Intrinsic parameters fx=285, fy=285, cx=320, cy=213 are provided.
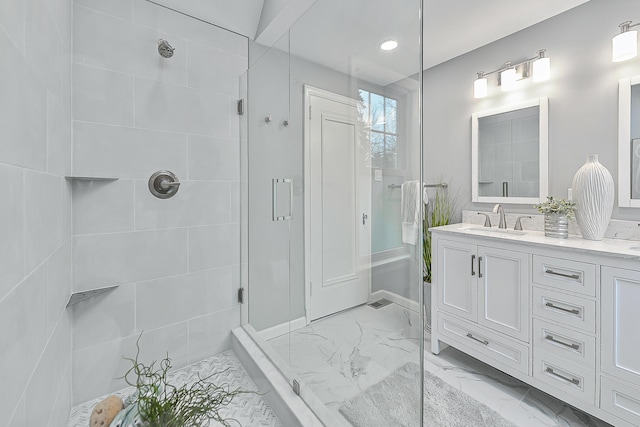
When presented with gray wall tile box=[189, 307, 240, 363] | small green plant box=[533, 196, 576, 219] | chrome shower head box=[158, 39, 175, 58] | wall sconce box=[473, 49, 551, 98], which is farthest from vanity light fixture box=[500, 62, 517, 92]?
gray wall tile box=[189, 307, 240, 363]

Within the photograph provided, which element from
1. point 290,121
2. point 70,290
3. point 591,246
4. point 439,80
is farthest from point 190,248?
point 439,80

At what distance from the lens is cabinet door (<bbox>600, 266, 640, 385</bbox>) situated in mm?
1259

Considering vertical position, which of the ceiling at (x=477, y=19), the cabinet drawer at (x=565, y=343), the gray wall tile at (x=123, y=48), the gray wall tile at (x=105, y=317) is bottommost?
the cabinet drawer at (x=565, y=343)

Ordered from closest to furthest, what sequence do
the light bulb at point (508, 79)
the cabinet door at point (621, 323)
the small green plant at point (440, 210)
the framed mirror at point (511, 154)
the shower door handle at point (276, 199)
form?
the cabinet door at point (621, 323) < the shower door handle at point (276, 199) < the framed mirror at point (511, 154) < the light bulb at point (508, 79) < the small green plant at point (440, 210)

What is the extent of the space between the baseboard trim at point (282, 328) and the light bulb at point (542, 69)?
7.26 feet

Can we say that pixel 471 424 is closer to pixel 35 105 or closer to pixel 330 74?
pixel 330 74

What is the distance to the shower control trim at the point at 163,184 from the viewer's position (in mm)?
1590

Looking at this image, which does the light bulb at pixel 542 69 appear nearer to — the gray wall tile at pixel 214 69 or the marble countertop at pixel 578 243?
the marble countertop at pixel 578 243

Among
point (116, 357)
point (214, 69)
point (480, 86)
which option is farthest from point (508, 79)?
point (116, 357)

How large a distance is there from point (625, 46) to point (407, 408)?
2.18m

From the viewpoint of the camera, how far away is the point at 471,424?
57.0 inches

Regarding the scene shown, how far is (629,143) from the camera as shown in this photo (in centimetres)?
161

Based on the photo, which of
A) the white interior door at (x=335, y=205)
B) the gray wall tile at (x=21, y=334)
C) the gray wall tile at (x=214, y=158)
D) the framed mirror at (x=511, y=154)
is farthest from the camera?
the framed mirror at (x=511, y=154)

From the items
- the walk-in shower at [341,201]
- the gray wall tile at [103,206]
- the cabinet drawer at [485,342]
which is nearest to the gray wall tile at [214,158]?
the walk-in shower at [341,201]
